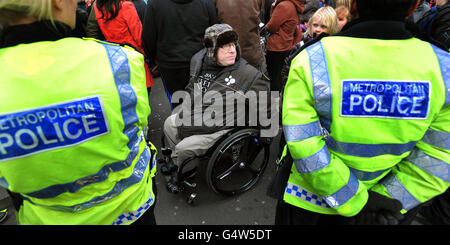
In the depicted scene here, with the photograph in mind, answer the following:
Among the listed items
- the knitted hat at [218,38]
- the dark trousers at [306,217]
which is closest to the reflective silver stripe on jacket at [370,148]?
the dark trousers at [306,217]

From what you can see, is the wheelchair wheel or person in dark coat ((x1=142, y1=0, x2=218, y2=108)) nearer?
the wheelchair wheel

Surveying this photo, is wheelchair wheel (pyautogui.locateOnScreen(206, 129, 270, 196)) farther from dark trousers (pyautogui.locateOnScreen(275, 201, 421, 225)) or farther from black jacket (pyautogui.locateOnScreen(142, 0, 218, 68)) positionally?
black jacket (pyautogui.locateOnScreen(142, 0, 218, 68))

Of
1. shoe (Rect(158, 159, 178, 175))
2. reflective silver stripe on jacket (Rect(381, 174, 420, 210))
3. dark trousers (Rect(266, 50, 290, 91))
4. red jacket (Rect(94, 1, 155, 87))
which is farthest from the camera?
dark trousers (Rect(266, 50, 290, 91))

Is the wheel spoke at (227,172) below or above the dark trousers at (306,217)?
below

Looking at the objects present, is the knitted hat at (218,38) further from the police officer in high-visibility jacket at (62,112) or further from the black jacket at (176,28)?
the police officer in high-visibility jacket at (62,112)

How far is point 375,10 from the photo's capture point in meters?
0.90

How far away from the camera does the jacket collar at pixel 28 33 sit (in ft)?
2.68

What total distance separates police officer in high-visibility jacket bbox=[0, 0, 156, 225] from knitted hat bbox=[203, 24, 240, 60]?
136 centimetres

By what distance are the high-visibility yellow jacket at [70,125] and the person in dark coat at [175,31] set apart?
1718 mm

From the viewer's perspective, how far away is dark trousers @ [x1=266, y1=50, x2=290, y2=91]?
11.7 feet

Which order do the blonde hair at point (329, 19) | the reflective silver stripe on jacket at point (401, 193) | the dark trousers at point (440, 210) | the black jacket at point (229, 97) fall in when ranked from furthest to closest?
1. the blonde hair at point (329, 19)
2. the black jacket at point (229, 97)
3. the dark trousers at point (440, 210)
4. the reflective silver stripe on jacket at point (401, 193)

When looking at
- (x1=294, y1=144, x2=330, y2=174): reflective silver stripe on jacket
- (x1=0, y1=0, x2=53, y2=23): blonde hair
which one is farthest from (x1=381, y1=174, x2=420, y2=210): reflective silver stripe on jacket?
(x1=0, y1=0, x2=53, y2=23): blonde hair

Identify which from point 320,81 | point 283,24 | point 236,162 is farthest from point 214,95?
point 283,24

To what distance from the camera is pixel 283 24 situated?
130 inches
